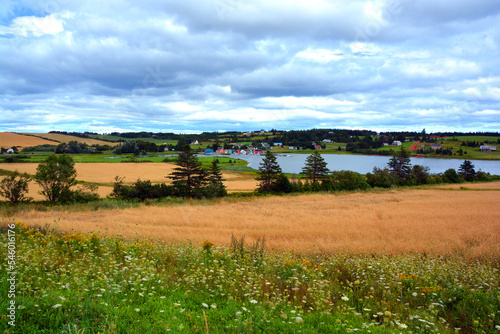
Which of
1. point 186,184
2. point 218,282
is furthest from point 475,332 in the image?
point 186,184

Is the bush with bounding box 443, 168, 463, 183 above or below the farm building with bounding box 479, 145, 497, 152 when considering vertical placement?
below

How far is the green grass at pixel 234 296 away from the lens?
12.1 ft

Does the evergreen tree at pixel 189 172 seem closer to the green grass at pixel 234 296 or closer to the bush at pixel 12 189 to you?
the bush at pixel 12 189

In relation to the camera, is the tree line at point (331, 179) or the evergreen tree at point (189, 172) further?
the tree line at point (331, 179)

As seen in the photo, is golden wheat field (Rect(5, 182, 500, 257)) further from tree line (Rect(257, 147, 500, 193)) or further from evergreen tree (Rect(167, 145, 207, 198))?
tree line (Rect(257, 147, 500, 193))

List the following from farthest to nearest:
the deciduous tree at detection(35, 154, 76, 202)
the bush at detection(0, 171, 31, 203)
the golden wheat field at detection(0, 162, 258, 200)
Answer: the golden wheat field at detection(0, 162, 258, 200), the deciduous tree at detection(35, 154, 76, 202), the bush at detection(0, 171, 31, 203)

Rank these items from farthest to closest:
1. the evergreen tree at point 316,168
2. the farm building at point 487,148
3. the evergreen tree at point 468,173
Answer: the farm building at point 487,148, the evergreen tree at point 468,173, the evergreen tree at point 316,168

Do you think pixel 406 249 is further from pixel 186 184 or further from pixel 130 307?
pixel 186 184

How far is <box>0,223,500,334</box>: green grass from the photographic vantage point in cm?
370

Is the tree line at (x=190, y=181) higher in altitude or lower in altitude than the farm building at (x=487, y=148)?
lower

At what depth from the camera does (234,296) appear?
16.3ft

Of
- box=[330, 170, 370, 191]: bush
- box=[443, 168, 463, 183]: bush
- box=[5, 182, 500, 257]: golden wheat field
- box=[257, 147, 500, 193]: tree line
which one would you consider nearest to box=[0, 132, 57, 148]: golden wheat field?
box=[257, 147, 500, 193]: tree line

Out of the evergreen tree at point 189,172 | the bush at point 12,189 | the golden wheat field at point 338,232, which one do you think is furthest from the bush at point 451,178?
the bush at point 12,189

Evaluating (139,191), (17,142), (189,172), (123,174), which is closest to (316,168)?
(189,172)
